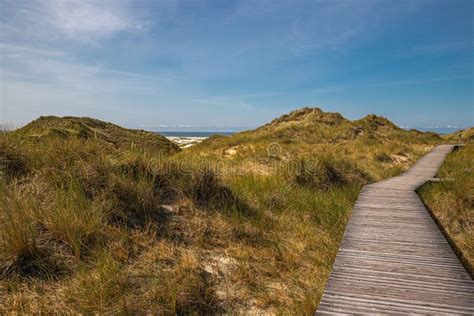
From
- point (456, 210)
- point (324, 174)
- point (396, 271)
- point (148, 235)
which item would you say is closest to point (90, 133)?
point (148, 235)

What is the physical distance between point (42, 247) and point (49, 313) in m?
0.98

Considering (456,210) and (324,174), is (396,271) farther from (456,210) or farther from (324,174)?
(324,174)

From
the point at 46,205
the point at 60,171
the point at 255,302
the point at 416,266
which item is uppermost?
the point at 60,171

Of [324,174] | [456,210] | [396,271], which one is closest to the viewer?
[396,271]

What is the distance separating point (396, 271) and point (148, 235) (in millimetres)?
3215

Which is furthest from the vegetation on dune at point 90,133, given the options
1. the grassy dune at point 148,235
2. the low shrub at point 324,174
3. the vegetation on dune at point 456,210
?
the vegetation on dune at point 456,210

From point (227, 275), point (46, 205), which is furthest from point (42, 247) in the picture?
point (227, 275)

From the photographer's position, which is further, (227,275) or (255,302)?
(227,275)

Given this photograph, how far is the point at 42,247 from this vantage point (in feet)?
11.2

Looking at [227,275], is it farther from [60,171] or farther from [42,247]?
[60,171]

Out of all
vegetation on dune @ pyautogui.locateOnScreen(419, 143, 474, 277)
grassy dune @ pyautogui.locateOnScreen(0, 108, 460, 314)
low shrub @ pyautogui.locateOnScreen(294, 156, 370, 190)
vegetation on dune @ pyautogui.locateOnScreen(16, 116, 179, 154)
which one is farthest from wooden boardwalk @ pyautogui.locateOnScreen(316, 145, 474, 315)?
vegetation on dune @ pyautogui.locateOnScreen(16, 116, 179, 154)

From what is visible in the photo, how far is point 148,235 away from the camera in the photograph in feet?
14.3

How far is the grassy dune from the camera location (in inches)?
118

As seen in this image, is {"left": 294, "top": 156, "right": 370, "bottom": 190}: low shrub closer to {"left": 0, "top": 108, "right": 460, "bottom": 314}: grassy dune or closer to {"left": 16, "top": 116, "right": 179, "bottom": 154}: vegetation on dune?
{"left": 0, "top": 108, "right": 460, "bottom": 314}: grassy dune
